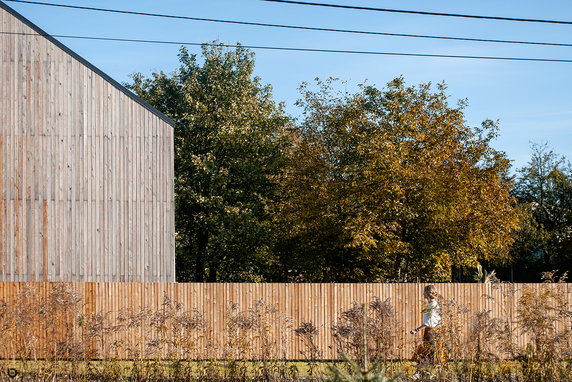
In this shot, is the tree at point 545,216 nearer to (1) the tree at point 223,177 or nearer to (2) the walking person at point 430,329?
(1) the tree at point 223,177

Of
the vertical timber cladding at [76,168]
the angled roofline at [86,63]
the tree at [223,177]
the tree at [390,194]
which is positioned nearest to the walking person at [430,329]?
the vertical timber cladding at [76,168]

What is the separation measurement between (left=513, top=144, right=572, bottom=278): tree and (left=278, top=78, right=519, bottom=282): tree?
15735 mm

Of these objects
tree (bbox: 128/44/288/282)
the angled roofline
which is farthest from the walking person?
tree (bbox: 128/44/288/282)

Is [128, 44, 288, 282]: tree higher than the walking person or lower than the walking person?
higher

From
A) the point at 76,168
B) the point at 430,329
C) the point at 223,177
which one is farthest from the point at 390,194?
the point at 430,329

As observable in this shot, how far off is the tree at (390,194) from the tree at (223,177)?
5.07 ft

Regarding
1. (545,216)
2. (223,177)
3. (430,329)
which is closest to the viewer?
(430,329)

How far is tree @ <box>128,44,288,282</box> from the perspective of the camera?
31.2 meters

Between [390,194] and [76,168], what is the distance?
11743 mm

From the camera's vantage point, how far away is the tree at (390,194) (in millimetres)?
26375

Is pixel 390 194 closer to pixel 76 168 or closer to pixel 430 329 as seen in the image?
pixel 76 168

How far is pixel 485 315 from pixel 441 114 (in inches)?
766

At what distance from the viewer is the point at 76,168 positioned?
18.6 metres

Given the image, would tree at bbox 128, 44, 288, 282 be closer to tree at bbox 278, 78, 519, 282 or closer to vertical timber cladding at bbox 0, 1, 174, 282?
tree at bbox 278, 78, 519, 282
